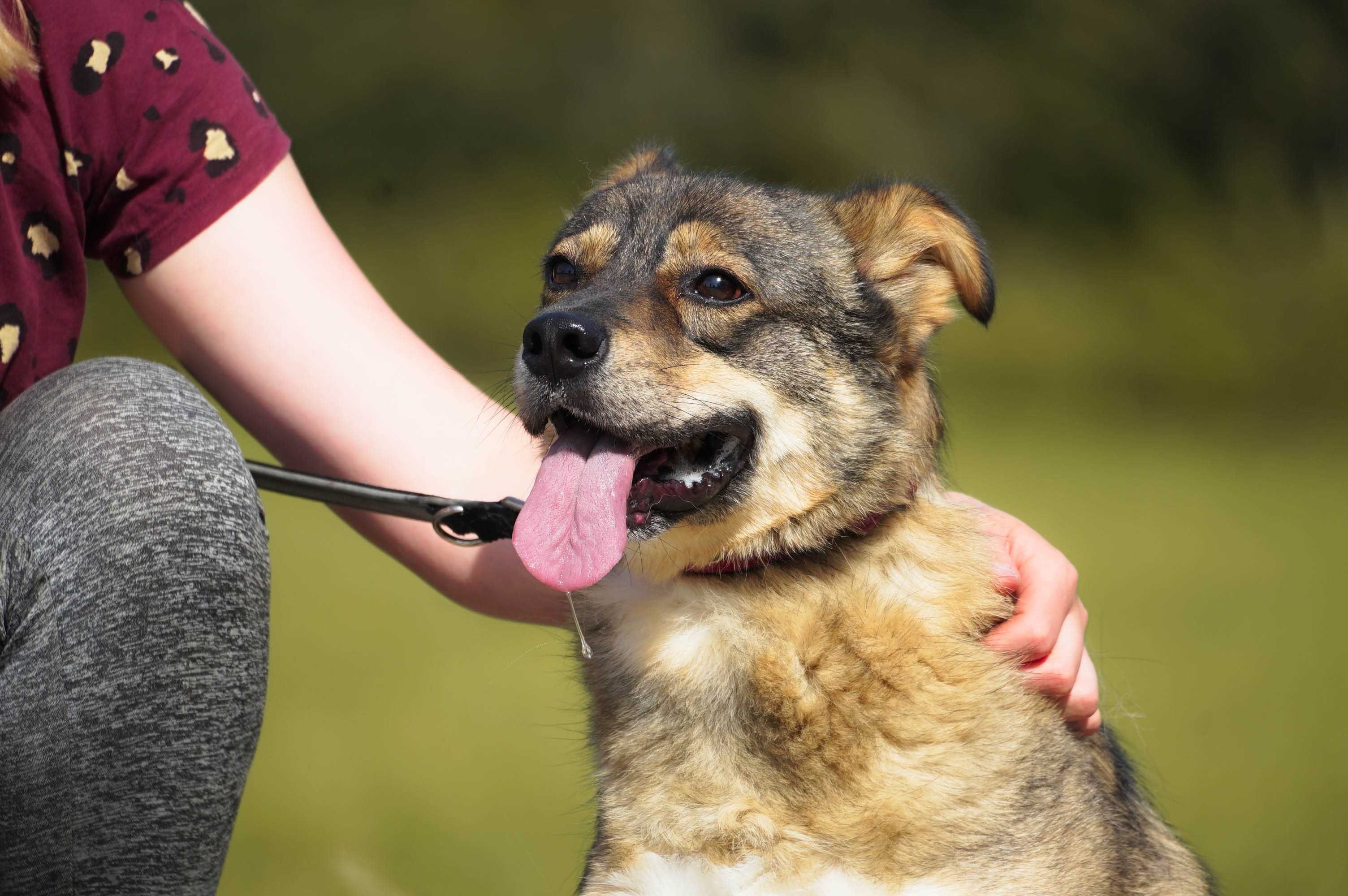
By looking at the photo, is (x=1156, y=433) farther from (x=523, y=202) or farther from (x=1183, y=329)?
(x=523, y=202)

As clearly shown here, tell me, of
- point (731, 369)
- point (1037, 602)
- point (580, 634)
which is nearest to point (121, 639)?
point (580, 634)

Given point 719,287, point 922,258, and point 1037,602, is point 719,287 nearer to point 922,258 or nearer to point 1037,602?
point 922,258

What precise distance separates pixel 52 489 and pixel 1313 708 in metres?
3.49

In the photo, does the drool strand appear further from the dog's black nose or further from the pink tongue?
the dog's black nose

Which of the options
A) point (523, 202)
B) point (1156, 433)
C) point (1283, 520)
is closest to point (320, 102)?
point (523, 202)

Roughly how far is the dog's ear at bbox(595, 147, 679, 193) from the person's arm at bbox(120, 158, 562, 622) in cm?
41

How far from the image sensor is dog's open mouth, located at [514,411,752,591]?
4.17 feet

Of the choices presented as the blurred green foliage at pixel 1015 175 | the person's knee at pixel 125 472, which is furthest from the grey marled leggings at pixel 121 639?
the blurred green foliage at pixel 1015 175

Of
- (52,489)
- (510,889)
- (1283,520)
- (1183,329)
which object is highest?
(1183,329)

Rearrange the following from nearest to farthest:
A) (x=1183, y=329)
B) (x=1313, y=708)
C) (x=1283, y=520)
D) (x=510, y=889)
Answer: (x=510, y=889), (x=1313, y=708), (x=1283, y=520), (x=1183, y=329)

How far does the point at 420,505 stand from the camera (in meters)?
1.49

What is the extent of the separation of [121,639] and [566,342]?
0.52 m

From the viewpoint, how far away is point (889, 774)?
1.30 metres

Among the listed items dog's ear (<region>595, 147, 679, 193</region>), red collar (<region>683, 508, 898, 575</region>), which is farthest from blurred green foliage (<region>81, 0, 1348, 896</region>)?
red collar (<region>683, 508, 898, 575</region>)
